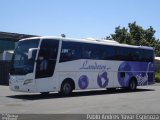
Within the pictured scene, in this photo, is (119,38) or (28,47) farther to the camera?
(119,38)

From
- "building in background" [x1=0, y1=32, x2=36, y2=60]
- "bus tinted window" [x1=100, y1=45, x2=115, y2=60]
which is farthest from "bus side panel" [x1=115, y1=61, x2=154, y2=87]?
"building in background" [x1=0, y1=32, x2=36, y2=60]

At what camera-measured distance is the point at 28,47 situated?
779 inches

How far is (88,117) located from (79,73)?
31.2ft

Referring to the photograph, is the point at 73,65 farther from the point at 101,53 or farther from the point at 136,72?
the point at 136,72

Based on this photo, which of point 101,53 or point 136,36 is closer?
point 101,53

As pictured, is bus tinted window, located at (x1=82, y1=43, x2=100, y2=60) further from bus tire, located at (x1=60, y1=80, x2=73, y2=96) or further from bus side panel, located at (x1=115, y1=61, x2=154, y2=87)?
bus side panel, located at (x1=115, y1=61, x2=154, y2=87)

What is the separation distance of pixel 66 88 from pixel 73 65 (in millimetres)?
1334

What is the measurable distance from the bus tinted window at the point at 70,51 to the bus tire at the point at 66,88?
128 centimetres

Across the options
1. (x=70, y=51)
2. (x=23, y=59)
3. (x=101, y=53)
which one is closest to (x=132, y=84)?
(x=101, y=53)

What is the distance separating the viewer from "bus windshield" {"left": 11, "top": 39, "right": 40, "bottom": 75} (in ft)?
63.1

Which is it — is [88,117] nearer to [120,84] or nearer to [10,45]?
[120,84]

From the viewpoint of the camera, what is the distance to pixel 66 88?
69.7 ft

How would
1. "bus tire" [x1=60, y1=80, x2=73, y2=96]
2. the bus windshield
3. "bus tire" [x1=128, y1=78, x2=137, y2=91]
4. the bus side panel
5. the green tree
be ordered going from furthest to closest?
the green tree, "bus tire" [x1=128, y1=78, x2=137, y2=91], the bus side panel, "bus tire" [x1=60, y1=80, x2=73, y2=96], the bus windshield

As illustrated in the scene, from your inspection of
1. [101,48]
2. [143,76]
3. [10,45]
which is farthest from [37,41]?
[10,45]
